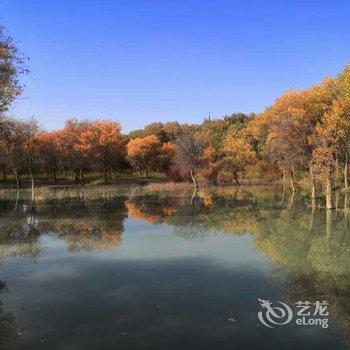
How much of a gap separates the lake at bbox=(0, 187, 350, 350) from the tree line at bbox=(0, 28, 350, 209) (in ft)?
29.6

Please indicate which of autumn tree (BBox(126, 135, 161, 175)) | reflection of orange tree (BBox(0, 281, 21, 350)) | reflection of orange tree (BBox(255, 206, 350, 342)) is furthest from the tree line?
reflection of orange tree (BBox(0, 281, 21, 350))

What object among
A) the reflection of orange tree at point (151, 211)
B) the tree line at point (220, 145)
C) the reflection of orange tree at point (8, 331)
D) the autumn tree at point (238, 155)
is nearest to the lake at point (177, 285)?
the reflection of orange tree at point (8, 331)

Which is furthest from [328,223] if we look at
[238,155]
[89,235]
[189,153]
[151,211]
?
[238,155]

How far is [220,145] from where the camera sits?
90.1 meters

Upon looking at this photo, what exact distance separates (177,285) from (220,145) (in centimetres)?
7654

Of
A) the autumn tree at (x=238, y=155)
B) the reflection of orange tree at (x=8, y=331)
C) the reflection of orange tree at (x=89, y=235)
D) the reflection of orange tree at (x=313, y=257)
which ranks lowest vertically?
the reflection of orange tree at (x=313, y=257)

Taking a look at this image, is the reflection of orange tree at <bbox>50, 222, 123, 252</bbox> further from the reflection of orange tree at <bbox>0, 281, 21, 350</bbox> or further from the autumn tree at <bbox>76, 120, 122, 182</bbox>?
the autumn tree at <bbox>76, 120, 122, 182</bbox>

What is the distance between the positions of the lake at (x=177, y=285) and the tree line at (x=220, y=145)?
9023 millimetres

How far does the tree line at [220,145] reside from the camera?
3425cm

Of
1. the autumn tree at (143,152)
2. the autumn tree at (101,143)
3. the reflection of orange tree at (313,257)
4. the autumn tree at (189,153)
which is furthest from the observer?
the autumn tree at (143,152)

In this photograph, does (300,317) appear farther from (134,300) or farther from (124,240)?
(124,240)

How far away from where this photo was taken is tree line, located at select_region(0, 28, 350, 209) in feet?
112

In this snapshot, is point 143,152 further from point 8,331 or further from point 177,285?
point 8,331

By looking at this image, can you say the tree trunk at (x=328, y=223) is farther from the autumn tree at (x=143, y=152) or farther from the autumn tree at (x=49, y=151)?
the autumn tree at (x=143, y=152)
